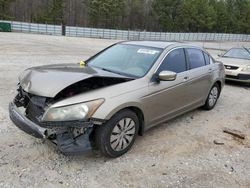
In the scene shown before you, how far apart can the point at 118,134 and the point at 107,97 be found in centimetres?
53

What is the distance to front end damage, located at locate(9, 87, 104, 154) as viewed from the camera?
125 inches

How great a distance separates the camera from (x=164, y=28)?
60531 millimetres

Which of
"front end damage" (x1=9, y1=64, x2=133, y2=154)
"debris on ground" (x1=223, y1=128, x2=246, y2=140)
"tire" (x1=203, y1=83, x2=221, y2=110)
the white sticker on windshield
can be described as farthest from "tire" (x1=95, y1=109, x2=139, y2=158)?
"tire" (x1=203, y1=83, x2=221, y2=110)

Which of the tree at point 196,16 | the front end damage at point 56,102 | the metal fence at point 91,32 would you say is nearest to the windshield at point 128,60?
the front end damage at point 56,102

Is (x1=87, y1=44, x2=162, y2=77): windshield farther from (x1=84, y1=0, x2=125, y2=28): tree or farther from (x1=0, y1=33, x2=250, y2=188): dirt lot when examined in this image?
(x1=84, y1=0, x2=125, y2=28): tree

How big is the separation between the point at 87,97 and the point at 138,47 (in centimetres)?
171

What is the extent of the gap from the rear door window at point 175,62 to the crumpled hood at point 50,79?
3.28 feet

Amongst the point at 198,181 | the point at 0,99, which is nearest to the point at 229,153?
the point at 198,181

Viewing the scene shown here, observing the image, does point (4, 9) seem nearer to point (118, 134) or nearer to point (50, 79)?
point (50, 79)

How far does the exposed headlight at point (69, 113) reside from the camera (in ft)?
10.4

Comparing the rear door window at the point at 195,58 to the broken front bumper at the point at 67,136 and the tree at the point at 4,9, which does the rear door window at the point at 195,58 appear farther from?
the tree at the point at 4,9

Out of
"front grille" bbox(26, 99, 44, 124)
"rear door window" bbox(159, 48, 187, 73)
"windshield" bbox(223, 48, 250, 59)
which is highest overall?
"rear door window" bbox(159, 48, 187, 73)

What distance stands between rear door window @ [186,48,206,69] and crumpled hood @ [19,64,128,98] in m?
1.94

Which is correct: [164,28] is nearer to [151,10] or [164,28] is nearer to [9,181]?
[151,10]
